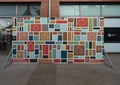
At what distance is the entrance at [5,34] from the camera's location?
16281 mm

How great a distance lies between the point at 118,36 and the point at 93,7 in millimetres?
2658

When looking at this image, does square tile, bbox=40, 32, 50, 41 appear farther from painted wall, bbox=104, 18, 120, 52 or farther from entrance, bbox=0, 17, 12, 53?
painted wall, bbox=104, 18, 120, 52

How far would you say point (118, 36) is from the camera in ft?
53.9

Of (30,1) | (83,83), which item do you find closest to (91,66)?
(83,83)

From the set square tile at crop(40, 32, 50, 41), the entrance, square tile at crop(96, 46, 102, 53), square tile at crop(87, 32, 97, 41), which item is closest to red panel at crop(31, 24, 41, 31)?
square tile at crop(40, 32, 50, 41)

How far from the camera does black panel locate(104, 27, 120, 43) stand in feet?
53.9

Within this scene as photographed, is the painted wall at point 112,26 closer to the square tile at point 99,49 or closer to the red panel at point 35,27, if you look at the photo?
the square tile at point 99,49

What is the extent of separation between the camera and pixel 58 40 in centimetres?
1219

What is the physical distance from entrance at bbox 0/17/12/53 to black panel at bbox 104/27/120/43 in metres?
6.63

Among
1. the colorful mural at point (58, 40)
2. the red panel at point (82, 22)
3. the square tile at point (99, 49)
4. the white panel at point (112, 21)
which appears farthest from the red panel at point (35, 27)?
the white panel at point (112, 21)

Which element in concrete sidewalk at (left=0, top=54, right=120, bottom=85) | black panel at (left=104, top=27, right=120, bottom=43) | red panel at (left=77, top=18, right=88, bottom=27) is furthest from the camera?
black panel at (left=104, top=27, right=120, bottom=43)

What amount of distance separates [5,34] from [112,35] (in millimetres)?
7407

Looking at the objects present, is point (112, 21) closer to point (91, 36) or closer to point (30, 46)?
point (91, 36)

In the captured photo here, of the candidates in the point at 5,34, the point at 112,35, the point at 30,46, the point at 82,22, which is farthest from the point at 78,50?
the point at 5,34
